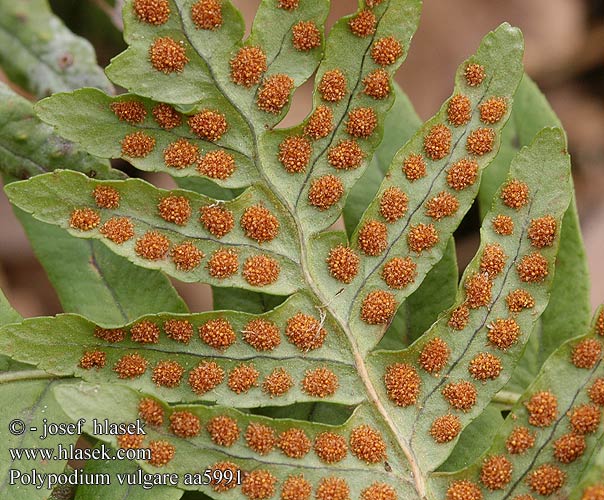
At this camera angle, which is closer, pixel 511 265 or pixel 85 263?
pixel 511 265

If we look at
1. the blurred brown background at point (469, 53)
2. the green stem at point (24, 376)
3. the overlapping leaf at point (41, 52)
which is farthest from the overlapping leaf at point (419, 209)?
the blurred brown background at point (469, 53)

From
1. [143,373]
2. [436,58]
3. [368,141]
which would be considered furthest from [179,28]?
[436,58]

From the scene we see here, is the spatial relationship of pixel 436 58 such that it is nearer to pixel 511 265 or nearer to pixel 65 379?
pixel 511 265

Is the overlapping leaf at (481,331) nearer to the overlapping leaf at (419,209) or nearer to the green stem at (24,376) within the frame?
the overlapping leaf at (419,209)

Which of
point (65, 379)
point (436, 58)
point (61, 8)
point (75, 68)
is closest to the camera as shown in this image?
point (65, 379)

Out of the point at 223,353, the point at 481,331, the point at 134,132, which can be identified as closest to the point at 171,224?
the point at 134,132

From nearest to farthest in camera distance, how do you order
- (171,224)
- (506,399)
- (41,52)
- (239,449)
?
1. (239,449)
2. (171,224)
3. (506,399)
4. (41,52)

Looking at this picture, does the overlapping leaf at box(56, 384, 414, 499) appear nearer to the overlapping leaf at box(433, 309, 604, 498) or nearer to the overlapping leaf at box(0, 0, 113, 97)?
the overlapping leaf at box(433, 309, 604, 498)

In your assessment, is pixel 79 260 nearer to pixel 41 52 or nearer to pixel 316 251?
pixel 316 251
